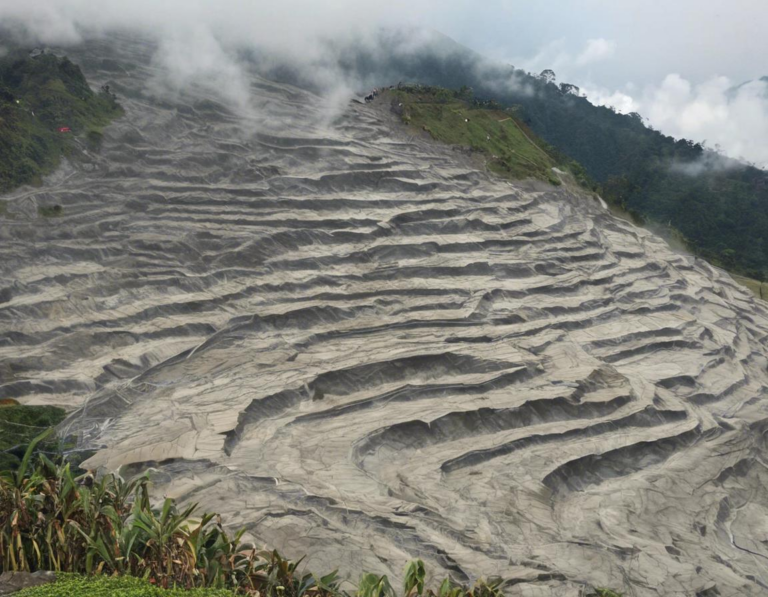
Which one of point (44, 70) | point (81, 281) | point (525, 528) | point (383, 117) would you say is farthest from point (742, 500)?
point (44, 70)

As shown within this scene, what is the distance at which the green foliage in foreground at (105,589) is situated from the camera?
15336mm

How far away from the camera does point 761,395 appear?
4072cm

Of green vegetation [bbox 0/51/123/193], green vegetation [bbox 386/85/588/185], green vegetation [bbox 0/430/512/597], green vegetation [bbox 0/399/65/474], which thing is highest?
green vegetation [bbox 386/85/588/185]

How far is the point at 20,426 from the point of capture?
2672cm

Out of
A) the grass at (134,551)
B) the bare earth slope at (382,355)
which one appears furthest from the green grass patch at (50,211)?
the grass at (134,551)

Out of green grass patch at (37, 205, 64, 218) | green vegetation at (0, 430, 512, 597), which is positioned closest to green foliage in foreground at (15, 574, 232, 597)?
green vegetation at (0, 430, 512, 597)

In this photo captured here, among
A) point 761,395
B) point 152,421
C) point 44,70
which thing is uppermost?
point 44,70

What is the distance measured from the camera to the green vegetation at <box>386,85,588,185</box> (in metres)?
60.9

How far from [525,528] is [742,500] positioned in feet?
39.2

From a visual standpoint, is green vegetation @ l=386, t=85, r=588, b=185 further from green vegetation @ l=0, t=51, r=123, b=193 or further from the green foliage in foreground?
the green foliage in foreground

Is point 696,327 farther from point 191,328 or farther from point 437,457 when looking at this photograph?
point 191,328

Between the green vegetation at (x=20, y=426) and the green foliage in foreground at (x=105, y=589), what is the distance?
27.1ft

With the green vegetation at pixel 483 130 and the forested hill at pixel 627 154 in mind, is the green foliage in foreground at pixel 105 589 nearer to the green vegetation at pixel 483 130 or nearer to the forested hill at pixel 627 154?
the green vegetation at pixel 483 130

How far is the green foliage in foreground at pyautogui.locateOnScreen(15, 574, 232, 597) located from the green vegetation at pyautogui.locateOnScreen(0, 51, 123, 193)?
29788 mm
